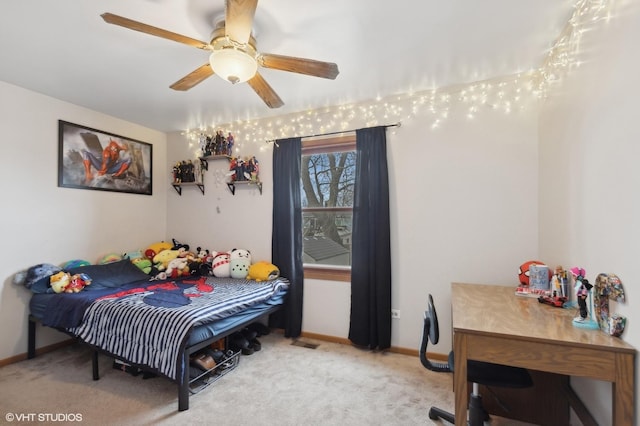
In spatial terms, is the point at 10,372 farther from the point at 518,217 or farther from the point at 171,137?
the point at 518,217

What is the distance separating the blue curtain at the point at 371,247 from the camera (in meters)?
2.95

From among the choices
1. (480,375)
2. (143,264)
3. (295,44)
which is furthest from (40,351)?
(480,375)

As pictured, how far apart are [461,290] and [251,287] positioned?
195cm

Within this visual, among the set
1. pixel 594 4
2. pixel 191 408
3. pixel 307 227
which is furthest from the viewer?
pixel 307 227

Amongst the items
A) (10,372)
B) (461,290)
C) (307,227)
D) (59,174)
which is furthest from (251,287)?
(59,174)

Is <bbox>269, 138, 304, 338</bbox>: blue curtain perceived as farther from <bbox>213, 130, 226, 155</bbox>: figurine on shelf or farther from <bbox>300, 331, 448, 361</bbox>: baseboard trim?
<bbox>213, 130, 226, 155</bbox>: figurine on shelf

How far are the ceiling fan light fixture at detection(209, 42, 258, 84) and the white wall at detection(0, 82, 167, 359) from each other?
8.12 feet

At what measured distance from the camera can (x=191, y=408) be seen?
6.86 feet

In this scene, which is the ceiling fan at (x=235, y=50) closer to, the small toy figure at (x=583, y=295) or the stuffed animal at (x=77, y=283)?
the small toy figure at (x=583, y=295)

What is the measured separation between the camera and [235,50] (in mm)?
1704

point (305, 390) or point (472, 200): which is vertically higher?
point (472, 200)

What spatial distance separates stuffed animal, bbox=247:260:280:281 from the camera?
3.28m

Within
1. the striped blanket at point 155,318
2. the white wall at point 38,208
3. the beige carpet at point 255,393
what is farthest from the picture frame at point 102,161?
the beige carpet at point 255,393

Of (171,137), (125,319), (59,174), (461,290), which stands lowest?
(125,319)
